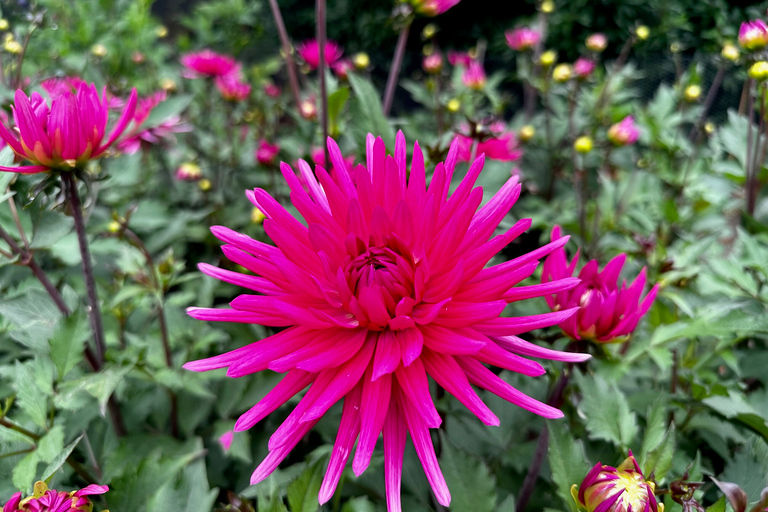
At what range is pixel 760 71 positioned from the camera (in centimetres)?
135

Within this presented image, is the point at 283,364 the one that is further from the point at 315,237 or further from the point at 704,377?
the point at 704,377

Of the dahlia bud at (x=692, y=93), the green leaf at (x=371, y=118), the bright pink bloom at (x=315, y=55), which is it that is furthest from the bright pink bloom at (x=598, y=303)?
the bright pink bloom at (x=315, y=55)

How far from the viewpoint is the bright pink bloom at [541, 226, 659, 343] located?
793mm

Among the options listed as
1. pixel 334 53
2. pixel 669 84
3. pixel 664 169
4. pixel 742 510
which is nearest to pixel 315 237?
pixel 742 510

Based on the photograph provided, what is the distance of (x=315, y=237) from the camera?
702 millimetres

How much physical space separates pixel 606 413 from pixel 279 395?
0.61 meters

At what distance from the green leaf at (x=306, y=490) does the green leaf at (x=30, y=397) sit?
0.51 meters

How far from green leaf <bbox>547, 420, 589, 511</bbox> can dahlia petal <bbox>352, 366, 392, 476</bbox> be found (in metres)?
0.30

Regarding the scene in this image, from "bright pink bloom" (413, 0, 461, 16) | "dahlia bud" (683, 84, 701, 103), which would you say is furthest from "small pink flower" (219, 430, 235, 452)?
"dahlia bud" (683, 84, 701, 103)

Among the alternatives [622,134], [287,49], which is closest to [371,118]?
[287,49]

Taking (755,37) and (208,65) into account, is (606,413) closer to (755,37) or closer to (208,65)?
(755,37)

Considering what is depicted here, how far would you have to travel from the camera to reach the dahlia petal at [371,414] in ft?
Result: 2.11

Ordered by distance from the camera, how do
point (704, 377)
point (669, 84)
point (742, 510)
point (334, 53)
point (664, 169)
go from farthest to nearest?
point (669, 84)
point (334, 53)
point (664, 169)
point (704, 377)
point (742, 510)

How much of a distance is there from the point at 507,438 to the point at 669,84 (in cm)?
520
